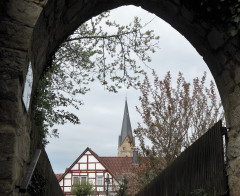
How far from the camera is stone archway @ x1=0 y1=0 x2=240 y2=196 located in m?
2.00

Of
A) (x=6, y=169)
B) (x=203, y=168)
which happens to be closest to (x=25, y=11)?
(x=6, y=169)

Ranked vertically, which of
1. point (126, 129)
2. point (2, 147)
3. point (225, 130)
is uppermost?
point (126, 129)

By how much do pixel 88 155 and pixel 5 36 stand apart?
30891 mm

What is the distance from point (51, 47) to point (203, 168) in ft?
6.41

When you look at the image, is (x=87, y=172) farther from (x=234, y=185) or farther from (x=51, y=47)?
(x=51, y=47)

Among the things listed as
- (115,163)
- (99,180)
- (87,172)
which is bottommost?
(99,180)

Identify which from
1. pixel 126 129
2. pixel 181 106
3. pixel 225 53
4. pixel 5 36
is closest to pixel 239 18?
pixel 225 53

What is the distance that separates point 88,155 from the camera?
32375mm

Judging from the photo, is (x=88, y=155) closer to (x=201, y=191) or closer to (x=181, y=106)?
(x=181, y=106)

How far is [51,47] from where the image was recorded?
3.05m

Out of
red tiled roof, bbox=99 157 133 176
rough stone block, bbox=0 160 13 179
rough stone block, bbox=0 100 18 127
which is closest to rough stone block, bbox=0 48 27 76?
rough stone block, bbox=0 100 18 127

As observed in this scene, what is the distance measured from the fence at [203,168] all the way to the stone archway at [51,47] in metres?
0.11

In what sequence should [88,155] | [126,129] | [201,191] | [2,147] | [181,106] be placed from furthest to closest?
[126,129]
[88,155]
[181,106]
[201,191]
[2,147]

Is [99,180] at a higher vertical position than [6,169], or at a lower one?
higher
